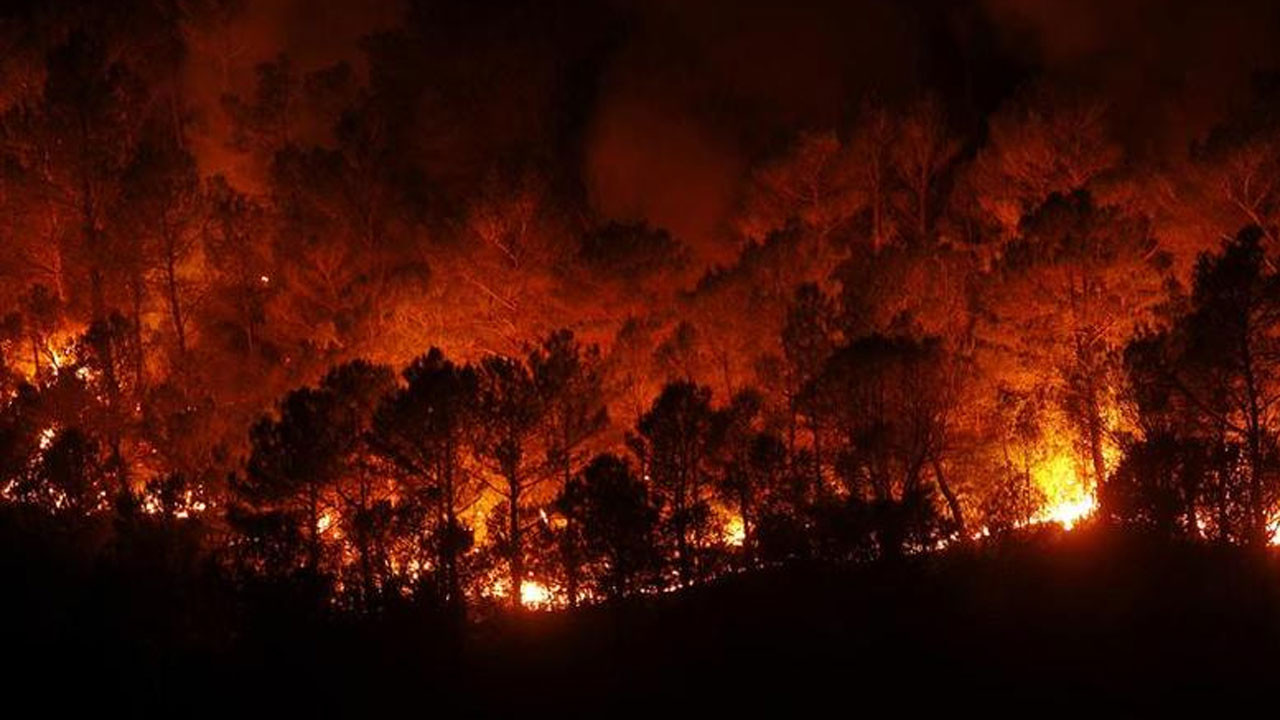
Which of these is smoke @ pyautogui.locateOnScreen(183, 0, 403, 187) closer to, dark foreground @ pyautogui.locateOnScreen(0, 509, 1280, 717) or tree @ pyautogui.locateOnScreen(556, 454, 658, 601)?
tree @ pyautogui.locateOnScreen(556, 454, 658, 601)

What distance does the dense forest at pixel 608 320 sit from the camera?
13773mm

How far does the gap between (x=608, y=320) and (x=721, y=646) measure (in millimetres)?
13234

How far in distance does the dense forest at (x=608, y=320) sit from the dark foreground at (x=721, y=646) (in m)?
0.12

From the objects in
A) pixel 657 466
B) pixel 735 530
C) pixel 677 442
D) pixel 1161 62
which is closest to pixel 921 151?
pixel 1161 62

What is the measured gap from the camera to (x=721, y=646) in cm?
1047

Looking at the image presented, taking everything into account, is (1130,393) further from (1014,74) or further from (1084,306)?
(1014,74)

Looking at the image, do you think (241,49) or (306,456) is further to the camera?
(241,49)

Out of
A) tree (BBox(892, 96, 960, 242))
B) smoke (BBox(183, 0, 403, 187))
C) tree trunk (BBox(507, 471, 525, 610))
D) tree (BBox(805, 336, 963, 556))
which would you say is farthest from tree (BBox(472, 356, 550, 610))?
smoke (BBox(183, 0, 403, 187))

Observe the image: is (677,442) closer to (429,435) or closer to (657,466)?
(657,466)

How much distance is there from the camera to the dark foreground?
29.5ft

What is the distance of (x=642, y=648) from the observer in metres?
10.7

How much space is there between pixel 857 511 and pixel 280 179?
17.2 meters

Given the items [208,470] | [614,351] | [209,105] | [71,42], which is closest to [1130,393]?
[614,351]

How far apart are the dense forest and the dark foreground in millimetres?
119
